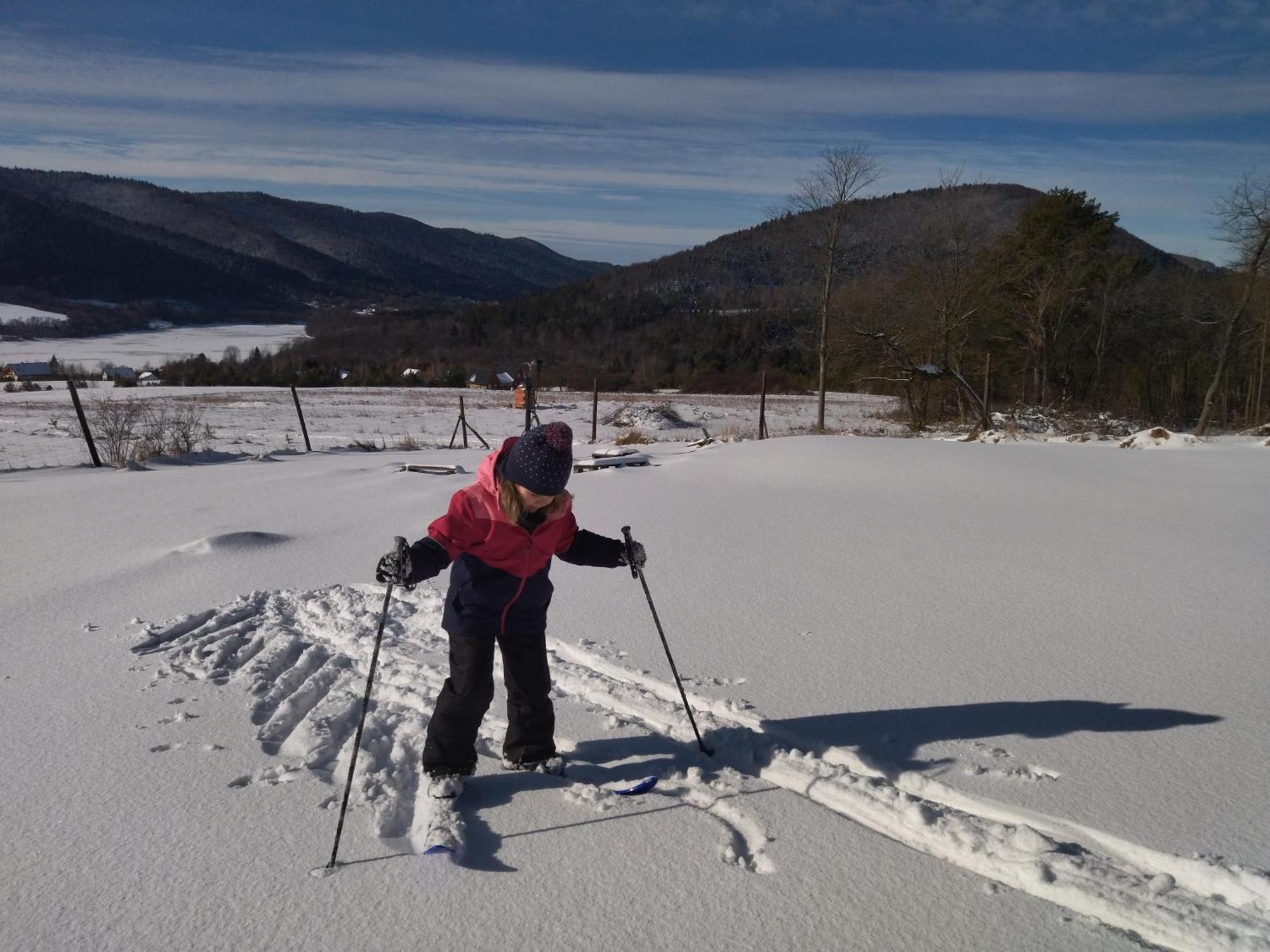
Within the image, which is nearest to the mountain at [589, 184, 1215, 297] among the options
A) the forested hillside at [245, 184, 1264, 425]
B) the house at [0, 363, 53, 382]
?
the forested hillside at [245, 184, 1264, 425]

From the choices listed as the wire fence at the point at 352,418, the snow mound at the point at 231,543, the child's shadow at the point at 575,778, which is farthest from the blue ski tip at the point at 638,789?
the wire fence at the point at 352,418

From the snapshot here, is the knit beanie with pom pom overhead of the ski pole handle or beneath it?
overhead

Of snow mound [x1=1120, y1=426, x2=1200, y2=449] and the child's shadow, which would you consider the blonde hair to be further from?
snow mound [x1=1120, y1=426, x2=1200, y2=449]

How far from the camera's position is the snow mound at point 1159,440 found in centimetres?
1096

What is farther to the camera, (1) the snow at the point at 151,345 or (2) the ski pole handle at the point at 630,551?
(1) the snow at the point at 151,345

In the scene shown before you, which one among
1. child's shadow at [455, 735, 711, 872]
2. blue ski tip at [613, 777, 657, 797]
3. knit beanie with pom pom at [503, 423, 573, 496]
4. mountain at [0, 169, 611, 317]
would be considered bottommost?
child's shadow at [455, 735, 711, 872]

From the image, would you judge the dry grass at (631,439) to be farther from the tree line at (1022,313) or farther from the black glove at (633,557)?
the black glove at (633,557)

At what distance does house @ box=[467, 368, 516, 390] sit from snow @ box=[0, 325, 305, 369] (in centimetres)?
2600

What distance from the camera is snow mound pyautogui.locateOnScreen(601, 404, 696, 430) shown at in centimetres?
2409

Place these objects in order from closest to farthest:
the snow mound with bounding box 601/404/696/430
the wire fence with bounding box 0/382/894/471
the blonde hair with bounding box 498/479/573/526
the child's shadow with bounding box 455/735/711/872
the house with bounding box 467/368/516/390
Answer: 1. the child's shadow with bounding box 455/735/711/872
2. the blonde hair with bounding box 498/479/573/526
3. the wire fence with bounding box 0/382/894/471
4. the snow mound with bounding box 601/404/696/430
5. the house with bounding box 467/368/516/390

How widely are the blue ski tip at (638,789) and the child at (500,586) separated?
279 millimetres

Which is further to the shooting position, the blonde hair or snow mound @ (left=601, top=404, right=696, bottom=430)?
snow mound @ (left=601, top=404, right=696, bottom=430)

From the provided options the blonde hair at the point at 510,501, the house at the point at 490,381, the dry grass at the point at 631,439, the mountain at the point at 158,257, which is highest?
the mountain at the point at 158,257

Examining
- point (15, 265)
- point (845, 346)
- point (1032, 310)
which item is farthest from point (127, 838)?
point (15, 265)
